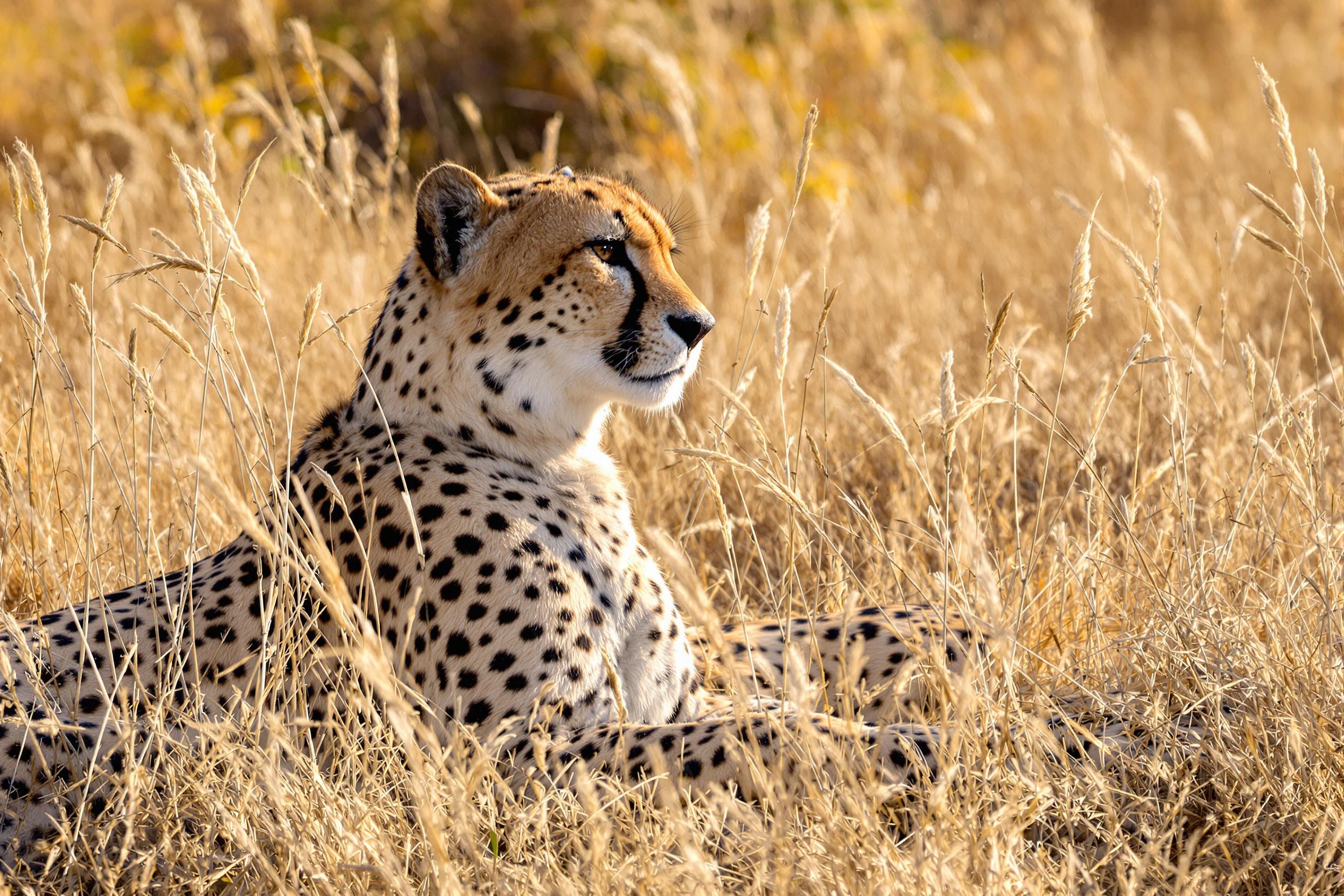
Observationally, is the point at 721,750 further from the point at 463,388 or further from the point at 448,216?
the point at 448,216

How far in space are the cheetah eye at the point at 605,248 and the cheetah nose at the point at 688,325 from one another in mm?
184

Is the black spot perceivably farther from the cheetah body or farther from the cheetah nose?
the cheetah nose

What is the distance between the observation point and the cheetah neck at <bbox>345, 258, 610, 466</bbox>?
2564 millimetres

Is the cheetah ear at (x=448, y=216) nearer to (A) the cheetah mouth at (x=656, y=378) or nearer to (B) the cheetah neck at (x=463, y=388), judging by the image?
(B) the cheetah neck at (x=463, y=388)

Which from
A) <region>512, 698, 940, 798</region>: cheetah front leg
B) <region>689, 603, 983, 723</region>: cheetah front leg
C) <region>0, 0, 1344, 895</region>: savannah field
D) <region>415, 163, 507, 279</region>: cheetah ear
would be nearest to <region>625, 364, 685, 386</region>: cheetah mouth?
<region>0, 0, 1344, 895</region>: savannah field

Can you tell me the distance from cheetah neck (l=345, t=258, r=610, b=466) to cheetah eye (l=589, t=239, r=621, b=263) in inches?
10.1

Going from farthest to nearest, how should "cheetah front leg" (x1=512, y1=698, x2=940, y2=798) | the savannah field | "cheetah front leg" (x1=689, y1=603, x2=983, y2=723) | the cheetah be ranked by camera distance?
"cheetah front leg" (x1=689, y1=603, x2=983, y2=723), the cheetah, "cheetah front leg" (x1=512, y1=698, x2=940, y2=798), the savannah field

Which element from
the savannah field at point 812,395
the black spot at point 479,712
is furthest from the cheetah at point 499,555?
the savannah field at point 812,395

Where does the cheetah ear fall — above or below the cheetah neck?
above

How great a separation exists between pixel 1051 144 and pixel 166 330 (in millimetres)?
5279

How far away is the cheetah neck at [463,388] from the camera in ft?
8.41

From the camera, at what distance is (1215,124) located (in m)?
6.78

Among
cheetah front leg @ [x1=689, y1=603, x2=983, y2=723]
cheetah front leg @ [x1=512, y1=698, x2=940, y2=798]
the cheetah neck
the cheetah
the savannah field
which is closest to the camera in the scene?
the savannah field

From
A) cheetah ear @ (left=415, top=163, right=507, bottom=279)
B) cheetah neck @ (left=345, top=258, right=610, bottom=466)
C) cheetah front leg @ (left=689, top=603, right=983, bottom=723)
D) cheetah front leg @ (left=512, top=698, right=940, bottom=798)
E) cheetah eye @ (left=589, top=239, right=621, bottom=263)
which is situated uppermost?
cheetah ear @ (left=415, top=163, right=507, bottom=279)
